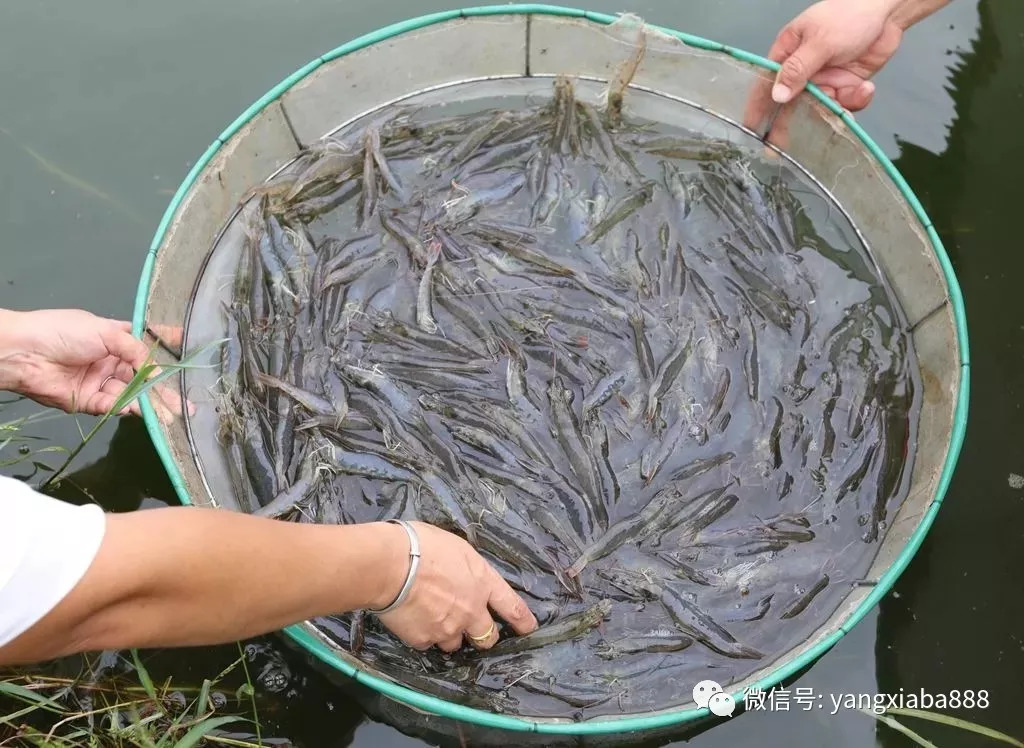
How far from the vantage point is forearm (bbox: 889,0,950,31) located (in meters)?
3.35

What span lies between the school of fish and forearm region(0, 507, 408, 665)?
31.6 inches

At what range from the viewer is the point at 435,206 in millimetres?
3496

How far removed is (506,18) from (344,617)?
101 inches

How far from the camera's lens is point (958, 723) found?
2.60 m

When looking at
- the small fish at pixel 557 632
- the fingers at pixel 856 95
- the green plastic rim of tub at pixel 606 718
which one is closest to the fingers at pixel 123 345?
the green plastic rim of tub at pixel 606 718

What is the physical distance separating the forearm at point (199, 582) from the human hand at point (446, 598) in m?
0.20

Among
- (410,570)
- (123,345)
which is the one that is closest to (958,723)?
(410,570)

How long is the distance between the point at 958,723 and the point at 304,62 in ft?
14.9

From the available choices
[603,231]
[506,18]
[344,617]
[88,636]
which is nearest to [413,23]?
[506,18]

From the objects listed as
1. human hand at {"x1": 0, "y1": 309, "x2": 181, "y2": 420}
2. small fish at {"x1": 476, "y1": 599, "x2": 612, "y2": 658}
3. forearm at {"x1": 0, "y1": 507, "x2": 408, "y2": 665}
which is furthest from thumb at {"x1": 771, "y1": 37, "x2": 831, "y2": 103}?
human hand at {"x1": 0, "y1": 309, "x2": 181, "y2": 420}

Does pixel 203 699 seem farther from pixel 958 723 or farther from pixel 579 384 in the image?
pixel 958 723

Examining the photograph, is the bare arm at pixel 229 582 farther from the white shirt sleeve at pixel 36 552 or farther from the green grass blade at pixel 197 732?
the green grass blade at pixel 197 732

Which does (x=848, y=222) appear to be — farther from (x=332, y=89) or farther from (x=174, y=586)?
(x=174, y=586)

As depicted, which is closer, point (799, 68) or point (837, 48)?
point (799, 68)
